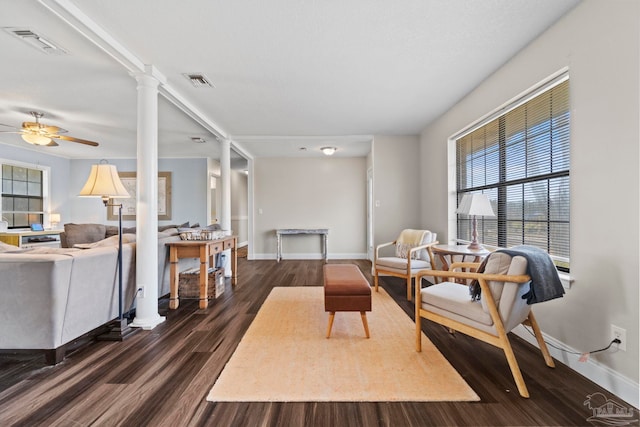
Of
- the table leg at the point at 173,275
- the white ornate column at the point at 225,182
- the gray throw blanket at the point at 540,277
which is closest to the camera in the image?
the gray throw blanket at the point at 540,277

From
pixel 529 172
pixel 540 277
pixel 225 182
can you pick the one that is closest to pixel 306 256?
pixel 225 182

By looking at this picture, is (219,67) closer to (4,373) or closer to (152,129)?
(152,129)

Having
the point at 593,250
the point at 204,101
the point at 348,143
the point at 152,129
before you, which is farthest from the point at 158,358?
the point at 348,143

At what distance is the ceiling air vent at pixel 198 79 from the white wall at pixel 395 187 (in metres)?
3.01

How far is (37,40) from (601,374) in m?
4.69

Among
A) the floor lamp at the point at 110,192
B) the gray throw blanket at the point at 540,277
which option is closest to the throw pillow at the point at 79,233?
Result: the floor lamp at the point at 110,192

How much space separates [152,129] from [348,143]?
352cm

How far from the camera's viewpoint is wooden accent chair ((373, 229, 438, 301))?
3500 mm

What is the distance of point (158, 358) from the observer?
2.09 metres

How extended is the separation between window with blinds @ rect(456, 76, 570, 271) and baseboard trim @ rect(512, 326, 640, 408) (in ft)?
1.99

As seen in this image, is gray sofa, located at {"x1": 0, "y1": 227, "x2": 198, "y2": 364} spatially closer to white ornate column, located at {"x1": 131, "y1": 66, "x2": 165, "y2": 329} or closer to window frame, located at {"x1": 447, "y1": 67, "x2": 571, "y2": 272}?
white ornate column, located at {"x1": 131, "y1": 66, "x2": 165, "y2": 329}

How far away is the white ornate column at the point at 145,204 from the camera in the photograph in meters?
2.65

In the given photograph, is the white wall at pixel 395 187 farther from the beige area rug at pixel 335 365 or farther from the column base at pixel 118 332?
the column base at pixel 118 332

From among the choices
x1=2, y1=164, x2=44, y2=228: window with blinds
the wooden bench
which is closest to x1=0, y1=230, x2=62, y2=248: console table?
x1=2, y1=164, x2=44, y2=228: window with blinds
